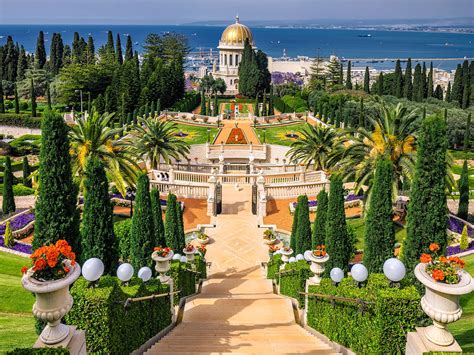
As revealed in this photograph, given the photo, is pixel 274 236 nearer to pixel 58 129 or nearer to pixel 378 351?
pixel 58 129

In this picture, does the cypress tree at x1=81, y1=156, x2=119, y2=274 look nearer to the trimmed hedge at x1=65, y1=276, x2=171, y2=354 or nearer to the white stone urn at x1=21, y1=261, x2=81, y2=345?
the trimmed hedge at x1=65, y1=276, x2=171, y2=354

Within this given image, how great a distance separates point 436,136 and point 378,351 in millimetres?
6842

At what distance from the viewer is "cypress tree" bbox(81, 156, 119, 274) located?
42.3 ft

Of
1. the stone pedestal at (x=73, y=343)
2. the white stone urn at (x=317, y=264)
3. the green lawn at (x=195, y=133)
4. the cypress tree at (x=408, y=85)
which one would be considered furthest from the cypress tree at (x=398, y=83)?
the stone pedestal at (x=73, y=343)

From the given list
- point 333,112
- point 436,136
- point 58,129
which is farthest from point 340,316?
point 333,112

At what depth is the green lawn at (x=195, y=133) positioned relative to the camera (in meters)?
57.9

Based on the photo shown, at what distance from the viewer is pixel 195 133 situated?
6147 centimetres

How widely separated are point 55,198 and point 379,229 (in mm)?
9827

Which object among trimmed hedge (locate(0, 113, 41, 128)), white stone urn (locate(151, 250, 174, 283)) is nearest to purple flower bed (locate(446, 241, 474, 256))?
white stone urn (locate(151, 250, 174, 283))

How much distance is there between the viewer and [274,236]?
26.7 meters

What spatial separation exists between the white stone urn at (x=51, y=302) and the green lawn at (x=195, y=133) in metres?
50.4

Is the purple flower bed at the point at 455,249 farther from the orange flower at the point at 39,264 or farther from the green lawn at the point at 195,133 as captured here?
the green lawn at the point at 195,133

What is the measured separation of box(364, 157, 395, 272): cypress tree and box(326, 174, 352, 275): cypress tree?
1208mm

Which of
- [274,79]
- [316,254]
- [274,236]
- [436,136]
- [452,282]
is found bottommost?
[274,236]
